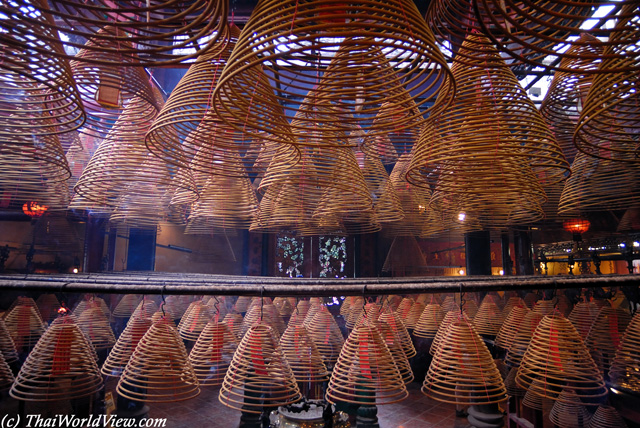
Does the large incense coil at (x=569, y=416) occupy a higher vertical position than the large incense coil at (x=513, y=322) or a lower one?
lower

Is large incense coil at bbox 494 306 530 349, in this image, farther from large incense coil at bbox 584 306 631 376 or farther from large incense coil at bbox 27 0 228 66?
large incense coil at bbox 27 0 228 66

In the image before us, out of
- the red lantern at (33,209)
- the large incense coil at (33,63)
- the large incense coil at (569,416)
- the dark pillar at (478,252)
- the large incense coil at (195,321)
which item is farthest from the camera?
the dark pillar at (478,252)

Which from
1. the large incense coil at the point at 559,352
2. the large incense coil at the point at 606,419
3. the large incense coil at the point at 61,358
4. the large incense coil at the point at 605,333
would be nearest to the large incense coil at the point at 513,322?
the large incense coil at the point at 605,333

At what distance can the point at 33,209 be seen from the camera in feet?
13.7

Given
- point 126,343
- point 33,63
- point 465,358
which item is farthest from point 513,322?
point 33,63

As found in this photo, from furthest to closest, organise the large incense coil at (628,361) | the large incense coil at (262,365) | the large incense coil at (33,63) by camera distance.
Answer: the large incense coil at (628,361), the large incense coil at (262,365), the large incense coil at (33,63)

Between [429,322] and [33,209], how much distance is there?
425cm

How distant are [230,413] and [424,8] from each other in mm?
5840

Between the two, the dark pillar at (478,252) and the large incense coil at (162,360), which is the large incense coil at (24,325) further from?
the dark pillar at (478,252)

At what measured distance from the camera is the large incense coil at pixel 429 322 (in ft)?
10.5

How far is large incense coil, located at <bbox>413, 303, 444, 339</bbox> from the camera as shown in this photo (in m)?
3.21

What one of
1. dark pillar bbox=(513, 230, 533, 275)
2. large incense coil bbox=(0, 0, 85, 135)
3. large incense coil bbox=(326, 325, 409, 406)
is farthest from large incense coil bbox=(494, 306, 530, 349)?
dark pillar bbox=(513, 230, 533, 275)

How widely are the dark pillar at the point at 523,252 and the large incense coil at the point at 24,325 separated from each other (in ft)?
19.7

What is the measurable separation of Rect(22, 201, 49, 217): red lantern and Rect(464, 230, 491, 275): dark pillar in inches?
219
